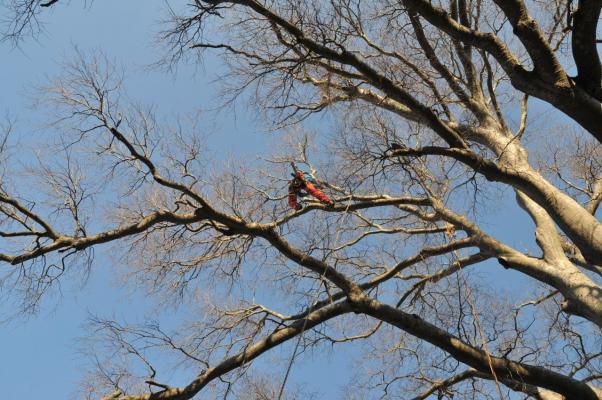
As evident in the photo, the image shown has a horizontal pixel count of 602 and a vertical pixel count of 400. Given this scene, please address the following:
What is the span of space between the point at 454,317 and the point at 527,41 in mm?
3290

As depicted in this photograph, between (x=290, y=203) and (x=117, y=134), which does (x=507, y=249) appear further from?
(x=117, y=134)

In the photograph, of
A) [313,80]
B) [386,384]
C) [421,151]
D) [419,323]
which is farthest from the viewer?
[313,80]

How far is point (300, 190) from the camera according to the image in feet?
23.4

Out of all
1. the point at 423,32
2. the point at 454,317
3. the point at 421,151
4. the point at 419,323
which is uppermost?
the point at 423,32

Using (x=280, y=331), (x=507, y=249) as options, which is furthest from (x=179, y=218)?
(x=507, y=249)

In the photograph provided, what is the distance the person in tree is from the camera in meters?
6.86

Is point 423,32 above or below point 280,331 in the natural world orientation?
above

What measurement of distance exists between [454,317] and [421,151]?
238 cm

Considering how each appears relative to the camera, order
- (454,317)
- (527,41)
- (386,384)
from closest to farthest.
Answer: (527,41) → (454,317) → (386,384)

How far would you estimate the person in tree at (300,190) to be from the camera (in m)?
6.86

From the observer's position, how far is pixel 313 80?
693 centimetres

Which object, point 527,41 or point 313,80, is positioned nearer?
point 527,41

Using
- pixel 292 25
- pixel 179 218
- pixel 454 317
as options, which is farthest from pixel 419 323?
pixel 292 25

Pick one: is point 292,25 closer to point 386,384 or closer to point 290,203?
point 290,203
